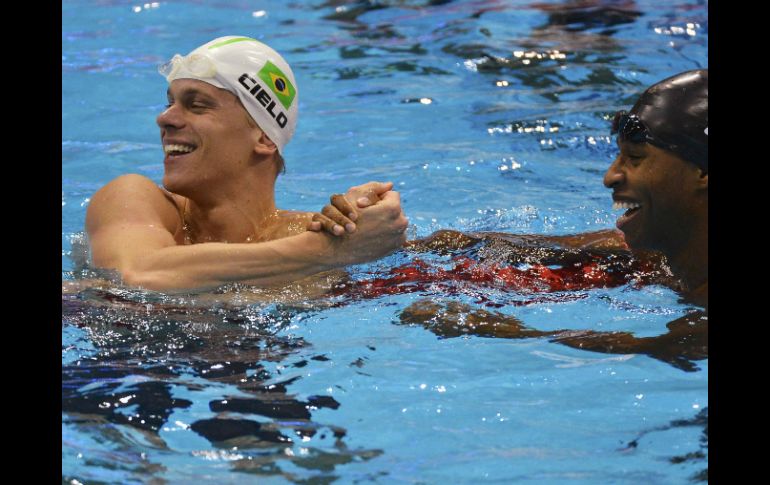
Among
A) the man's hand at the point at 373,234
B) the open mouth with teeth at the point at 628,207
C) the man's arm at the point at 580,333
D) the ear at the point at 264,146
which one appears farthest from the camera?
the ear at the point at 264,146

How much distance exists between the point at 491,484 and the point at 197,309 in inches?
58.4

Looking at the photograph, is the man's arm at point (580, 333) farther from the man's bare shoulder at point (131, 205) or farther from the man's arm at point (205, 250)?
the man's bare shoulder at point (131, 205)

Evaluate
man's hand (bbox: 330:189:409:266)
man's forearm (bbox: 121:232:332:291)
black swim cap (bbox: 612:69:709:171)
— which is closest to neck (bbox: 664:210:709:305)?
black swim cap (bbox: 612:69:709:171)

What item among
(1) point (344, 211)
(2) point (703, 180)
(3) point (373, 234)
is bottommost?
(3) point (373, 234)

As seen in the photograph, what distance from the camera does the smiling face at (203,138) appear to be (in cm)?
431

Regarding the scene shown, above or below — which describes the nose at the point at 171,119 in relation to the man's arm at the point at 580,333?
above

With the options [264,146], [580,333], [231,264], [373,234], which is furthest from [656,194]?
[264,146]

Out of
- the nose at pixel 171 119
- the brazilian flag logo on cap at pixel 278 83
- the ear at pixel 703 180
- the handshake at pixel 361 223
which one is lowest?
the handshake at pixel 361 223

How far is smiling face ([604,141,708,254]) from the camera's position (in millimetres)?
3713

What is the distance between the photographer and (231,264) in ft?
13.0

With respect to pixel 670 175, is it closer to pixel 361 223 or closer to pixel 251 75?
pixel 361 223

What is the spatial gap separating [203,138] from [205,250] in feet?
1.93

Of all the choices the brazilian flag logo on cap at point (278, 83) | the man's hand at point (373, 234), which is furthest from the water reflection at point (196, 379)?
the brazilian flag logo on cap at point (278, 83)
